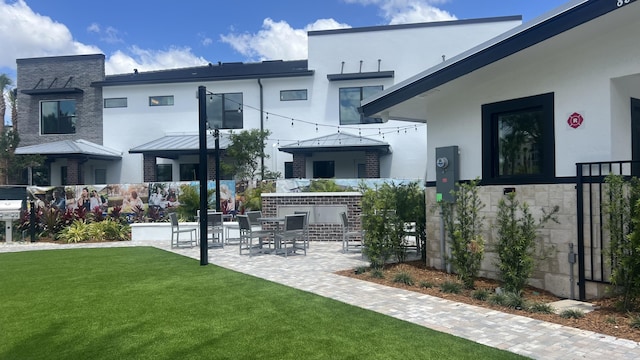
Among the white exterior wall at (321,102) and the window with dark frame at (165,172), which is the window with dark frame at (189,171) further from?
the window with dark frame at (165,172)

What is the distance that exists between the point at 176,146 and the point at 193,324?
694 inches

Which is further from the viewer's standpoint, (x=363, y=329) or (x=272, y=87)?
(x=272, y=87)

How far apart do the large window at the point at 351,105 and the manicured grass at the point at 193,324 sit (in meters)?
15.4

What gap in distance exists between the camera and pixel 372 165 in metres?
20.3

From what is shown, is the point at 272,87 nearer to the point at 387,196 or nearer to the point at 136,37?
the point at 136,37

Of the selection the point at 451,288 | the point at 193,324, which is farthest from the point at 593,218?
the point at 193,324

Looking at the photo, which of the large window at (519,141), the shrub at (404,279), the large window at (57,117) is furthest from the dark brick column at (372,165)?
the large window at (57,117)

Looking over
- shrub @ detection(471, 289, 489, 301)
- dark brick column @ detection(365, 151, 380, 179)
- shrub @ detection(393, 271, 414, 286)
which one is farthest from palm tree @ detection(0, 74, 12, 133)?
shrub @ detection(471, 289, 489, 301)

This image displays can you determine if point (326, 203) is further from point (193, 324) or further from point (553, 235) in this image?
point (193, 324)

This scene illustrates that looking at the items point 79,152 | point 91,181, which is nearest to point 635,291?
point 79,152

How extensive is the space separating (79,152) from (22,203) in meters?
5.75

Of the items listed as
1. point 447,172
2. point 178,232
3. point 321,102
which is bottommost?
point 178,232

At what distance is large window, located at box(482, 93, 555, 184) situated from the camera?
6.59m

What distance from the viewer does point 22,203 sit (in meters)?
16.3
